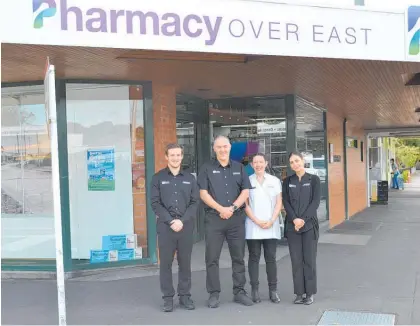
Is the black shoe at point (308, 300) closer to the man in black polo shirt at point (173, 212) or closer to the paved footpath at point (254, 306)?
the paved footpath at point (254, 306)

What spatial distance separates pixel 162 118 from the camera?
24.2 feet

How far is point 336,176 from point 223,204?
860 cm

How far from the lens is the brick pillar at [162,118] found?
7273 mm

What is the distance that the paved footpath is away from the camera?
4883 mm

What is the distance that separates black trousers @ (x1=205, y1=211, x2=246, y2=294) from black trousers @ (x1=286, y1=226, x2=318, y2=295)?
55 cm

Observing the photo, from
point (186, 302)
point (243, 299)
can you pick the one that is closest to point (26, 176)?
point (186, 302)

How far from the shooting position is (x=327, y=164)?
11961 mm

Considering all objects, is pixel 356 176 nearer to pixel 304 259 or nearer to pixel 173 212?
pixel 304 259

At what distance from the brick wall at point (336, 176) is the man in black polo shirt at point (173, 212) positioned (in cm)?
755

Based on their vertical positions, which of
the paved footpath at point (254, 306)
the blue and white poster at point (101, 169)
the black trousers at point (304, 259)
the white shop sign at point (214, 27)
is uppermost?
the white shop sign at point (214, 27)

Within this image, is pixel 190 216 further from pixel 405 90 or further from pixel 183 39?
pixel 405 90

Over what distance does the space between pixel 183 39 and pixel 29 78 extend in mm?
2901

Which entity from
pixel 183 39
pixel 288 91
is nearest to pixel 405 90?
pixel 288 91

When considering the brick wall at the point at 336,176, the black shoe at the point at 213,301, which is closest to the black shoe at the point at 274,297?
the black shoe at the point at 213,301
